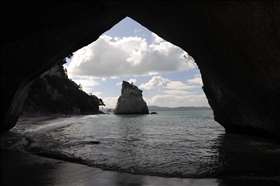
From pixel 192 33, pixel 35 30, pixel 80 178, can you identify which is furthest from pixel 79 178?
pixel 35 30

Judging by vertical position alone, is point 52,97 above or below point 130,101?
below

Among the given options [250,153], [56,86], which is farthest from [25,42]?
[56,86]

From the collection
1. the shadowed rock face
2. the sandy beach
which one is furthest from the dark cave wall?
the sandy beach

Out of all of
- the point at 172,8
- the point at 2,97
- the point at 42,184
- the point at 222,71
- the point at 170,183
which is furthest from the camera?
the point at 2,97

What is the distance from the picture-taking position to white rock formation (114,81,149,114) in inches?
3191

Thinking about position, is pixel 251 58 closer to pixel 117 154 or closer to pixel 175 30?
pixel 175 30

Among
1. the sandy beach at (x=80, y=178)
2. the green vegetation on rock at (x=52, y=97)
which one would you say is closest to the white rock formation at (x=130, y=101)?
the green vegetation on rock at (x=52, y=97)

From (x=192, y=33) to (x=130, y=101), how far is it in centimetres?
7596

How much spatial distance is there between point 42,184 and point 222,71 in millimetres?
6132

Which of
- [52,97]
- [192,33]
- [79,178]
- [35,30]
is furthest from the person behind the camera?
[52,97]

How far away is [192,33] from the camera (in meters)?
5.91

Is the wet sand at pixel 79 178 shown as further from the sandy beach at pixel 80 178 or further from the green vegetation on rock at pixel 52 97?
the green vegetation on rock at pixel 52 97

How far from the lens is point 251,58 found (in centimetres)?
513

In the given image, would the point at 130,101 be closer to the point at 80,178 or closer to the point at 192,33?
the point at 192,33
